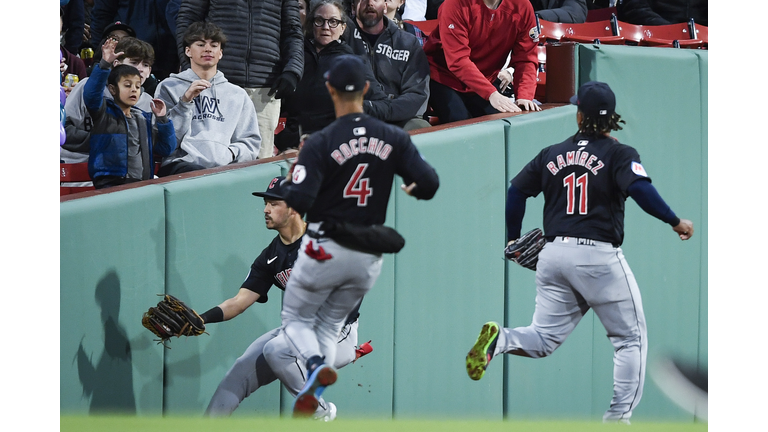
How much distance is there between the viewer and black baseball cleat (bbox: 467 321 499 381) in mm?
2896

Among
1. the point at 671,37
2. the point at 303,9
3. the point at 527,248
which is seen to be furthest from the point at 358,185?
the point at 671,37

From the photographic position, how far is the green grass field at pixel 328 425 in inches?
99.8

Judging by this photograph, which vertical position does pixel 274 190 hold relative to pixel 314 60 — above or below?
below

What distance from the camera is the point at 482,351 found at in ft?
9.52

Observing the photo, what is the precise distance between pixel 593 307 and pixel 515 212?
36 cm

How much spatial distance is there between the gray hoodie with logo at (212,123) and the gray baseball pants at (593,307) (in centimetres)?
98

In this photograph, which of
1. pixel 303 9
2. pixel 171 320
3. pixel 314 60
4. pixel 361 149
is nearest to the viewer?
pixel 361 149

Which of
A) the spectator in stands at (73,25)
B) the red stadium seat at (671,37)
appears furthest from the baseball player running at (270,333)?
the spectator in stands at (73,25)

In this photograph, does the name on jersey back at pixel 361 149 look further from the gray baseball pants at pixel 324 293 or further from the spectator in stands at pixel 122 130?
the spectator in stands at pixel 122 130

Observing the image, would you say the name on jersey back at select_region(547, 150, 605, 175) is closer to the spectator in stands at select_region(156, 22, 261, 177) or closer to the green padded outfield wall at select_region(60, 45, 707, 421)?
the green padded outfield wall at select_region(60, 45, 707, 421)

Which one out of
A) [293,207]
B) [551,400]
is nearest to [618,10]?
[551,400]

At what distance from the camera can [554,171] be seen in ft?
8.98

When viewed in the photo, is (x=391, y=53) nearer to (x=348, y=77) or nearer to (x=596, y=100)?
(x=596, y=100)
